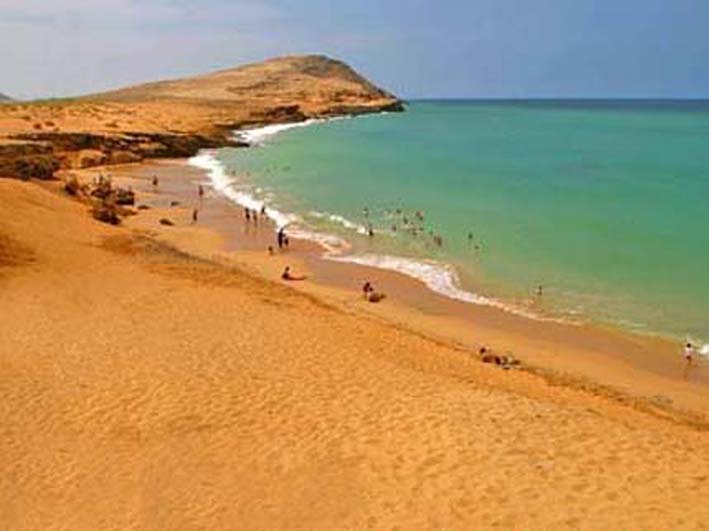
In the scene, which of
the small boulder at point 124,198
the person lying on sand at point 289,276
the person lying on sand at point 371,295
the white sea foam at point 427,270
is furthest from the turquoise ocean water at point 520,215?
the small boulder at point 124,198

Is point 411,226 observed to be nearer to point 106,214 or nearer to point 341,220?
point 341,220

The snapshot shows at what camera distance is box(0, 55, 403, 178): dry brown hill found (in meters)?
54.6

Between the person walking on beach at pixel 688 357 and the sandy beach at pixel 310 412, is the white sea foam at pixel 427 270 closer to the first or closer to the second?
the sandy beach at pixel 310 412

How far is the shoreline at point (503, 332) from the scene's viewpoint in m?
18.0

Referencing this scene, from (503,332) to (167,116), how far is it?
79923 mm

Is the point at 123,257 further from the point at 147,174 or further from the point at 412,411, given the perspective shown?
the point at 147,174

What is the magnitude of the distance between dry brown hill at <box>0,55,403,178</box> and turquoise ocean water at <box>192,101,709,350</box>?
6.63 metres

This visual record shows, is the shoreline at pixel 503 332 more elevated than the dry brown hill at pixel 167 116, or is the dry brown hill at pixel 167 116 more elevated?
the dry brown hill at pixel 167 116

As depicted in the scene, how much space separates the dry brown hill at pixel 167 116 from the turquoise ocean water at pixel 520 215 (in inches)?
261

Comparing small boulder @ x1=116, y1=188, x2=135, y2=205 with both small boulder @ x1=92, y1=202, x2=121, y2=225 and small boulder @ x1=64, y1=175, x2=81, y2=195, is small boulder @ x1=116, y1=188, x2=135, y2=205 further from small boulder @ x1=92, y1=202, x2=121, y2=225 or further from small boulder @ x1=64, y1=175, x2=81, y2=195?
small boulder @ x1=92, y1=202, x2=121, y2=225

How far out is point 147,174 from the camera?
2185 inches

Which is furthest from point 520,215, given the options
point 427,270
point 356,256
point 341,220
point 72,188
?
point 72,188

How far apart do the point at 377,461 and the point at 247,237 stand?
23.1 m

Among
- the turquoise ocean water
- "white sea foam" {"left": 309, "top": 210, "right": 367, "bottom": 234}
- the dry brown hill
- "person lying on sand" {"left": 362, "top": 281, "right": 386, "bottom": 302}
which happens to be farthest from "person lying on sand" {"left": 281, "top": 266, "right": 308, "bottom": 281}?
the dry brown hill
